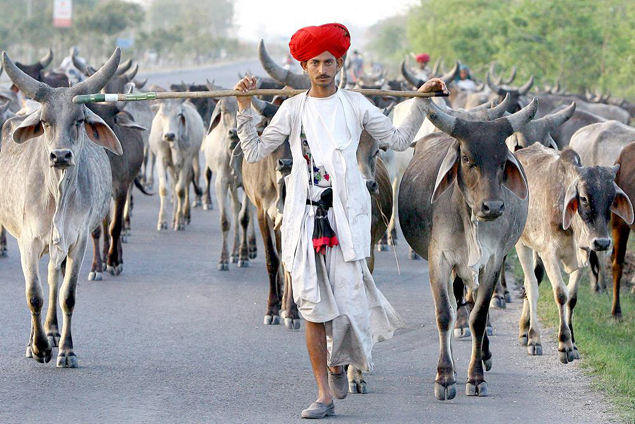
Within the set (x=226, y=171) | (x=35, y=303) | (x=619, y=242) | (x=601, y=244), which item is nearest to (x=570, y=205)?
(x=601, y=244)

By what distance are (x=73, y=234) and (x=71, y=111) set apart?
3.00ft

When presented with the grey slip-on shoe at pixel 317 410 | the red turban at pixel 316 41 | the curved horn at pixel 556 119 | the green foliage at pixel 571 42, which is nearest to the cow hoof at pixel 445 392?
the grey slip-on shoe at pixel 317 410

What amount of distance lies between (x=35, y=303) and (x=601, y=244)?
3862mm

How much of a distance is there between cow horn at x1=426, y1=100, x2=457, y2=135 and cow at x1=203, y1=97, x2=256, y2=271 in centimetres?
469

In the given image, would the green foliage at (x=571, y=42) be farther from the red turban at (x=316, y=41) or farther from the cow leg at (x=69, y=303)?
the red turban at (x=316, y=41)

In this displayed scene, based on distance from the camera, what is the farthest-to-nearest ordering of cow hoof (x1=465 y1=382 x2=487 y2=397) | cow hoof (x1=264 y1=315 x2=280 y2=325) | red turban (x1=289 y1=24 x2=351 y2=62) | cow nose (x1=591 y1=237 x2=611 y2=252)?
cow hoof (x1=264 y1=315 x2=280 y2=325) < cow nose (x1=591 y1=237 x2=611 y2=252) < cow hoof (x1=465 y1=382 x2=487 y2=397) < red turban (x1=289 y1=24 x2=351 y2=62)

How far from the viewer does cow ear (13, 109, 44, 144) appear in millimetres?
7402

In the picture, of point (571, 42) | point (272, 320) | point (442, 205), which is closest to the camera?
point (442, 205)

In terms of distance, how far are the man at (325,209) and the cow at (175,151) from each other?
302 inches

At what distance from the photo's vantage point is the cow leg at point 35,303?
7.35 metres

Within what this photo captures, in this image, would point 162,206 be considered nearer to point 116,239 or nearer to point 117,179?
point 117,179

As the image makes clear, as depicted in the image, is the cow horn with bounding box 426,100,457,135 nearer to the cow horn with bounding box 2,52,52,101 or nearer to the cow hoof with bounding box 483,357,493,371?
the cow hoof with bounding box 483,357,493,371

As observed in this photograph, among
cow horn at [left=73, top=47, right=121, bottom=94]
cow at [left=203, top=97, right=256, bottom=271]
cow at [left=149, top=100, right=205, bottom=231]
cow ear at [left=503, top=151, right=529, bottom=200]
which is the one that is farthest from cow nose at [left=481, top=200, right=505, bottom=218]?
cow at [left=149, top=100, right=205, bottom=231]

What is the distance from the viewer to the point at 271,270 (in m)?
9.34
